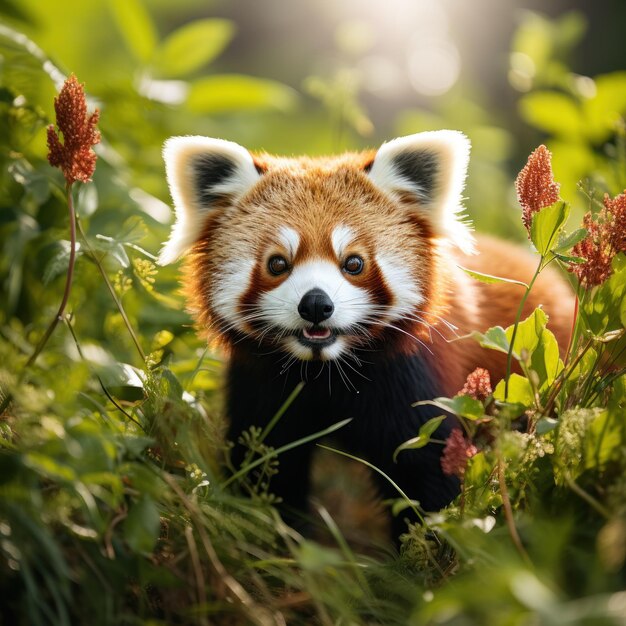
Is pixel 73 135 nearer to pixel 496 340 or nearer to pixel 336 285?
pixel 336 285

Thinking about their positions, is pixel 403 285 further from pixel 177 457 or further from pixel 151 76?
pixel 151 76

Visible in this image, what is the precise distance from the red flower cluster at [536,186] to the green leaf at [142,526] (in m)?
1.04

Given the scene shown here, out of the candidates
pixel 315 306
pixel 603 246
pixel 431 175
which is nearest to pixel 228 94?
pixel 431 175

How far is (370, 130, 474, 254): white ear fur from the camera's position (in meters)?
2.13

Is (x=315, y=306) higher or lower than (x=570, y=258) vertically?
lower

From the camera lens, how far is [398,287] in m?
2.07

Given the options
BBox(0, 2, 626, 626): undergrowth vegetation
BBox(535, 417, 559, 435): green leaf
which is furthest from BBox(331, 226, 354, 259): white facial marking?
BBox(535, 417, 559, 435): green leaf

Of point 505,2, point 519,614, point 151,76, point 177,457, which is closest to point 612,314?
point 519,614

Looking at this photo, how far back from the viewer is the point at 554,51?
159 inches

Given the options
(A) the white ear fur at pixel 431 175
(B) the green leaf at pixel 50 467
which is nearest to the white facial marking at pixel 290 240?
(A) the white ear fur at pixel 431 175

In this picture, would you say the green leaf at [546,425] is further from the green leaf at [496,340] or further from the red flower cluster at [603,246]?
the red flower cluster at [603,246]

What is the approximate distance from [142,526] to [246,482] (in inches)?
19.1

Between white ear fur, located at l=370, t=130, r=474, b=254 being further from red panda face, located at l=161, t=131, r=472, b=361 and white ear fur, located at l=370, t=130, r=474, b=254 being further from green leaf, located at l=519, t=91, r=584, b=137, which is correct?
green leaf, located at l=519, t=91, r=584, b=137

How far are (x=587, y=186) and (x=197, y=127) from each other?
2.38 metres
